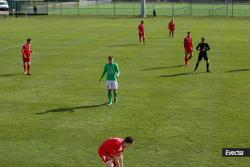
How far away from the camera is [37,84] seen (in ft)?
76.6

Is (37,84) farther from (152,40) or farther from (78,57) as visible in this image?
(152,40)

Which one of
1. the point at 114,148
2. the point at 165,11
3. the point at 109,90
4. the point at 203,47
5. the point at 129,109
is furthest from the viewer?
the point at 165,11

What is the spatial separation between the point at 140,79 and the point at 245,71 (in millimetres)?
6396

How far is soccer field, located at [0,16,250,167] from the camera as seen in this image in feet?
45.1

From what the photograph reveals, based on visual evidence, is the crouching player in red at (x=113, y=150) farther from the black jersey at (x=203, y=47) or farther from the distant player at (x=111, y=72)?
the black jersey at (x=203, y=47)

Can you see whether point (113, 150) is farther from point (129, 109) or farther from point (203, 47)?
point (203, 47)

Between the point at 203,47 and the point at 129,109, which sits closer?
the point at 129,109

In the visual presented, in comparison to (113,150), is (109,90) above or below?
above

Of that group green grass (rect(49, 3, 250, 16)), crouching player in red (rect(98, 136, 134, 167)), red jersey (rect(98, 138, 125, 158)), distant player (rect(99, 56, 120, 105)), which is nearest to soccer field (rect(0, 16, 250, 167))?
distant player (rect(99, 56, 120, 105))

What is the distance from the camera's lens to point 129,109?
1855 cm

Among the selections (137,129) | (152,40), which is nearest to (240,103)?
(137,129)

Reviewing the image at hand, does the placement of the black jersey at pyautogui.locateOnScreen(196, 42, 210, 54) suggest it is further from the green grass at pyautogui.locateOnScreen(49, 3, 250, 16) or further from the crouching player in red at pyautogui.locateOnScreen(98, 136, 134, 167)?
the green grass at pyautogui.locateOnScreen(49, 3, 250, 16)

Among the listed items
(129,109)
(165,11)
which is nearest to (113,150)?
(129,109)

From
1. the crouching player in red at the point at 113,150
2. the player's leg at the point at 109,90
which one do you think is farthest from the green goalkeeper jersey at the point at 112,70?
the crouching player in red at the point at 113,150
